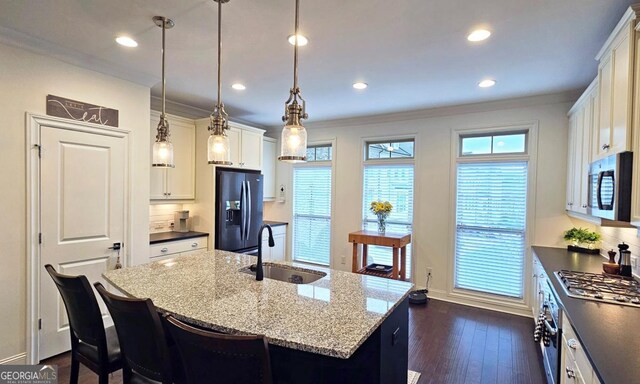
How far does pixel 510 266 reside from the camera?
4043 millimetres

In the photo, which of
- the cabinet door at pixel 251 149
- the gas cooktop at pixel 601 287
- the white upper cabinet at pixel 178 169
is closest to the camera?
the gas cooktop at pixel 601 287

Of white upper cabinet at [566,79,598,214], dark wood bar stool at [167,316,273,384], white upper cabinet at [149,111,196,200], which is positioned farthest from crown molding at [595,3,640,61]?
white upper cabinet at [149,111,196,200]

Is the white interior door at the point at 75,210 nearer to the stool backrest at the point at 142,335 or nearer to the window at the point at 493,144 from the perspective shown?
the stool backrest at the point at 142,335

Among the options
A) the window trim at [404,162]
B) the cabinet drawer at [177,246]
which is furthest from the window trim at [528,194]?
the cabinet drawer at [177,246]

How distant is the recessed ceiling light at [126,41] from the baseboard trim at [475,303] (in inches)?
176

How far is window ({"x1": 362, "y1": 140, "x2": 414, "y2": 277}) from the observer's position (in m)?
4.71

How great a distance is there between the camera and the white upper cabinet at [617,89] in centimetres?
176

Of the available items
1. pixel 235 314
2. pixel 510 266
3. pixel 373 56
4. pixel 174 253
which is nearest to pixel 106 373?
pixel 235 314

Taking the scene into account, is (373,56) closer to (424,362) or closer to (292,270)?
(292,270)

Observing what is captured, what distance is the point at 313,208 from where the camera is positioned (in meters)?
5.59

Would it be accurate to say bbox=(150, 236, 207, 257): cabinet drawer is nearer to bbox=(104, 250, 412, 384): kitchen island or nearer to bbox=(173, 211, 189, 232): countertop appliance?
bbox=(173, 211, 189, 232): countertop appliance

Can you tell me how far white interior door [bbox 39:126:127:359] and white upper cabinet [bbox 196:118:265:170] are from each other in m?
1.37

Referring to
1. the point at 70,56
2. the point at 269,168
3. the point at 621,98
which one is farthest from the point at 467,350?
the point at 70,56

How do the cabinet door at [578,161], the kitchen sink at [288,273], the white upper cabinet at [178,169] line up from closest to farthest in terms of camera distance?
the kitchen sink at [288,273] < the cabinet door at [578,161] < the white upper cabinet at [178,169]
